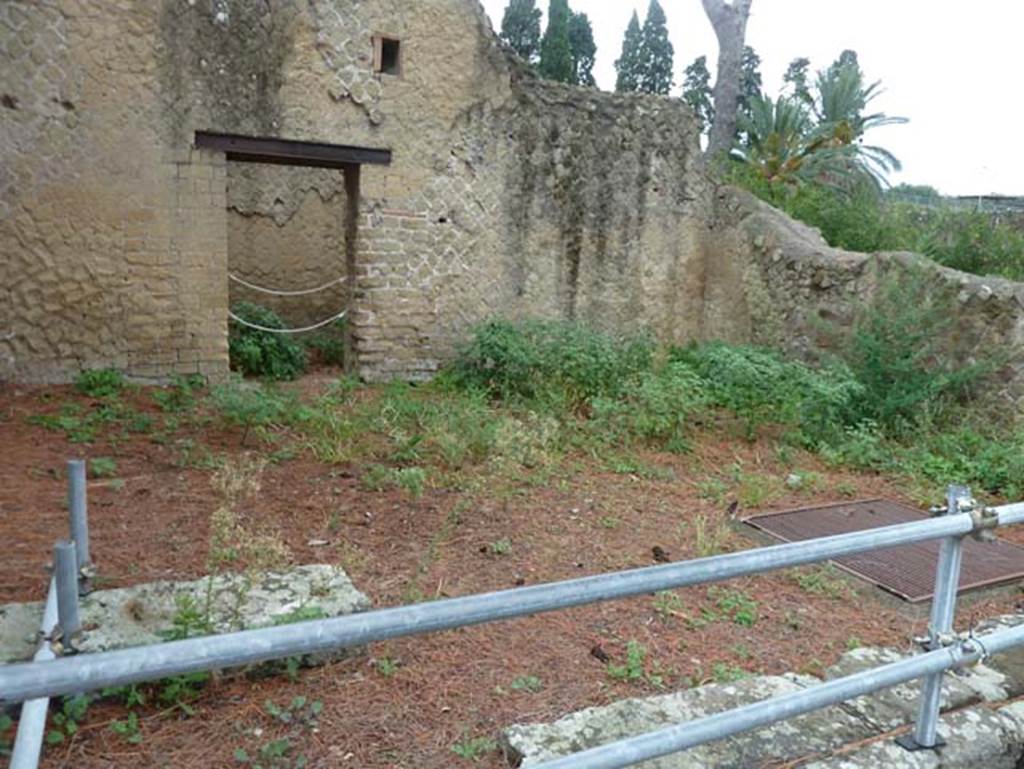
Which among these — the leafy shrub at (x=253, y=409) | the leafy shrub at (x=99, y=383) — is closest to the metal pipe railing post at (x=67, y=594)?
the leafy shrub at (x=253, y=409)

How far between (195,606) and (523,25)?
1182 inches

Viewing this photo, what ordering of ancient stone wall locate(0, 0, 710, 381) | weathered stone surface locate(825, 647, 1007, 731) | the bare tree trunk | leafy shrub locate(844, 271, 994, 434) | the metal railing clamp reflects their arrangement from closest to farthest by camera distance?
the metal railing clamp
weathered stone surface locate(825, 647, 1007, 731)
ancient stone wall locate(0, 0, 710, 381)
leafy shrub locate(844, 271, 994, 434)
the bare tree trunk

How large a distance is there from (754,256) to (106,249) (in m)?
6.65

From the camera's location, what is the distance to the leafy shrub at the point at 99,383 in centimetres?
646

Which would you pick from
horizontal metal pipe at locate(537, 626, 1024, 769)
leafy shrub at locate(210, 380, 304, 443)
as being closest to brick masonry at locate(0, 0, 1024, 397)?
leafy shrub at locate(210, 380, 304, 443)

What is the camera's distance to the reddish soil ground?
8.24ft

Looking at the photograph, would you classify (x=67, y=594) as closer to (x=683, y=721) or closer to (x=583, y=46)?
(x=683, y=721)

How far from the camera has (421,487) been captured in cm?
479

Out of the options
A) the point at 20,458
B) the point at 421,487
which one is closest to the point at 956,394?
the point at 421,487

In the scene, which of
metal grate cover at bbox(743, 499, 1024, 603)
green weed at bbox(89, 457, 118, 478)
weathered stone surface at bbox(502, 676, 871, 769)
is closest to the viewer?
weathered stone surface at bbox(502, 676, 871, 769)

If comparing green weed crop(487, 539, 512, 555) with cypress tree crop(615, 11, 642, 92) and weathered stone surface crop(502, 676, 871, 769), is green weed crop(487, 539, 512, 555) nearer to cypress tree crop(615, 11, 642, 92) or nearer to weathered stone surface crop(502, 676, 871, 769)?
weathered stone surface crop(502, 676, 871, 769)

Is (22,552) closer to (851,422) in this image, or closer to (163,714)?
(163,714)

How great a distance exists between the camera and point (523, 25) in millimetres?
29438

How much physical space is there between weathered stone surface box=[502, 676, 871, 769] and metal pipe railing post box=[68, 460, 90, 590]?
69.0 inches
